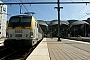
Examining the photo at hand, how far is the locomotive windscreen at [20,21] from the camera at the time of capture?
14691 millimetres

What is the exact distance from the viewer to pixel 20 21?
49.2 ft

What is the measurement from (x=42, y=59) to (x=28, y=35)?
216 inches

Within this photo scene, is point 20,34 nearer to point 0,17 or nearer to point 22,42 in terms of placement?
point 22,42

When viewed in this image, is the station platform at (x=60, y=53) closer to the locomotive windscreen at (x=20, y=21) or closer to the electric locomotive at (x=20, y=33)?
the electric locomotive at (x=20, y=33)

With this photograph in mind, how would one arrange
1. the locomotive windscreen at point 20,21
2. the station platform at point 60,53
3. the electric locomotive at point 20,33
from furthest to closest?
the locomotive windscreen at point 20,21 → the electric locomotive at point 20,33 → the station platform at point 60,53

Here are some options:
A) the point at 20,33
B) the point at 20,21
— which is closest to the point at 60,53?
the point at 20,33

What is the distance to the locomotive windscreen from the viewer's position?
48.2 ft

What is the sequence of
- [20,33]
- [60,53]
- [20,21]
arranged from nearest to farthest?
1. [60,53]
2. [20,33]
3. [20,21]

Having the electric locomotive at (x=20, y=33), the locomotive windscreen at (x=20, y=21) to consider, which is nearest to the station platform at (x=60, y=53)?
the electric locomotive at (x=20, y=33)

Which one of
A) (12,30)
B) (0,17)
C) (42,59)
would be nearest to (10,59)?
(42,59)

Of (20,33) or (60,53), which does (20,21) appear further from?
(60,53)

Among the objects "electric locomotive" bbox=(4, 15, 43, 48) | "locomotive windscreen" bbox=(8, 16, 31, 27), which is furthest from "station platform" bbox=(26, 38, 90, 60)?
"locomotive windscreen" bbox=(8, 16, 31, 27)

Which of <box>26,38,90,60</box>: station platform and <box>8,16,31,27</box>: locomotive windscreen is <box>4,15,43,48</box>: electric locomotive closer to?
<box>8,16,31,27</box>: locomotive windscreen

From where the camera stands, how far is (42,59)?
8820 mm
